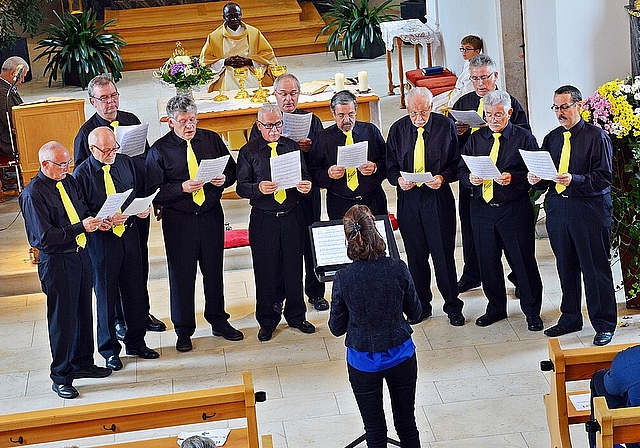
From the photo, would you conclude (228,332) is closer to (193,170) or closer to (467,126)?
(193,170)

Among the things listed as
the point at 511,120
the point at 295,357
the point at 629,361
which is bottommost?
the point at 295,357

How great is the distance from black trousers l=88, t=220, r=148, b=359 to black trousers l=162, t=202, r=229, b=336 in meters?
0.24

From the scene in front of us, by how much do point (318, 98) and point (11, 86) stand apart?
3.12 meters

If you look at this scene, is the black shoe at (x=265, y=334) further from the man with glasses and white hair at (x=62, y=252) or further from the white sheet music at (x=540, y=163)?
the white sheet music at (x=540, y=163)

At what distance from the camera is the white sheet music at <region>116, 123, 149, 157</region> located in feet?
25.1

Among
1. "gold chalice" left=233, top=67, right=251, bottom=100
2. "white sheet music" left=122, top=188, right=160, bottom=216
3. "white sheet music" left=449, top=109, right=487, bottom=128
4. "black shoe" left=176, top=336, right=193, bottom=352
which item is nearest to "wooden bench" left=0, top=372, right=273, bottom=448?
"white sheet music" left=122, top=188, right=160, bottom=216

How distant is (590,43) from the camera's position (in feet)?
29.0

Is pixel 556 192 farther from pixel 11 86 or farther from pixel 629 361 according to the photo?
pixel 11 86

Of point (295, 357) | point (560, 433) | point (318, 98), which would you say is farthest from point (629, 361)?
point (318, 98)

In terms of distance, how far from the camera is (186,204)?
748 centimetres

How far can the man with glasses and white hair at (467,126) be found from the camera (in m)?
7.89

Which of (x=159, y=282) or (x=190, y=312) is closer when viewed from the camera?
(x=190, y=312)

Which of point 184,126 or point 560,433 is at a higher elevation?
point 184,126

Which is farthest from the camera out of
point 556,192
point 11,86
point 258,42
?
point 258,42
